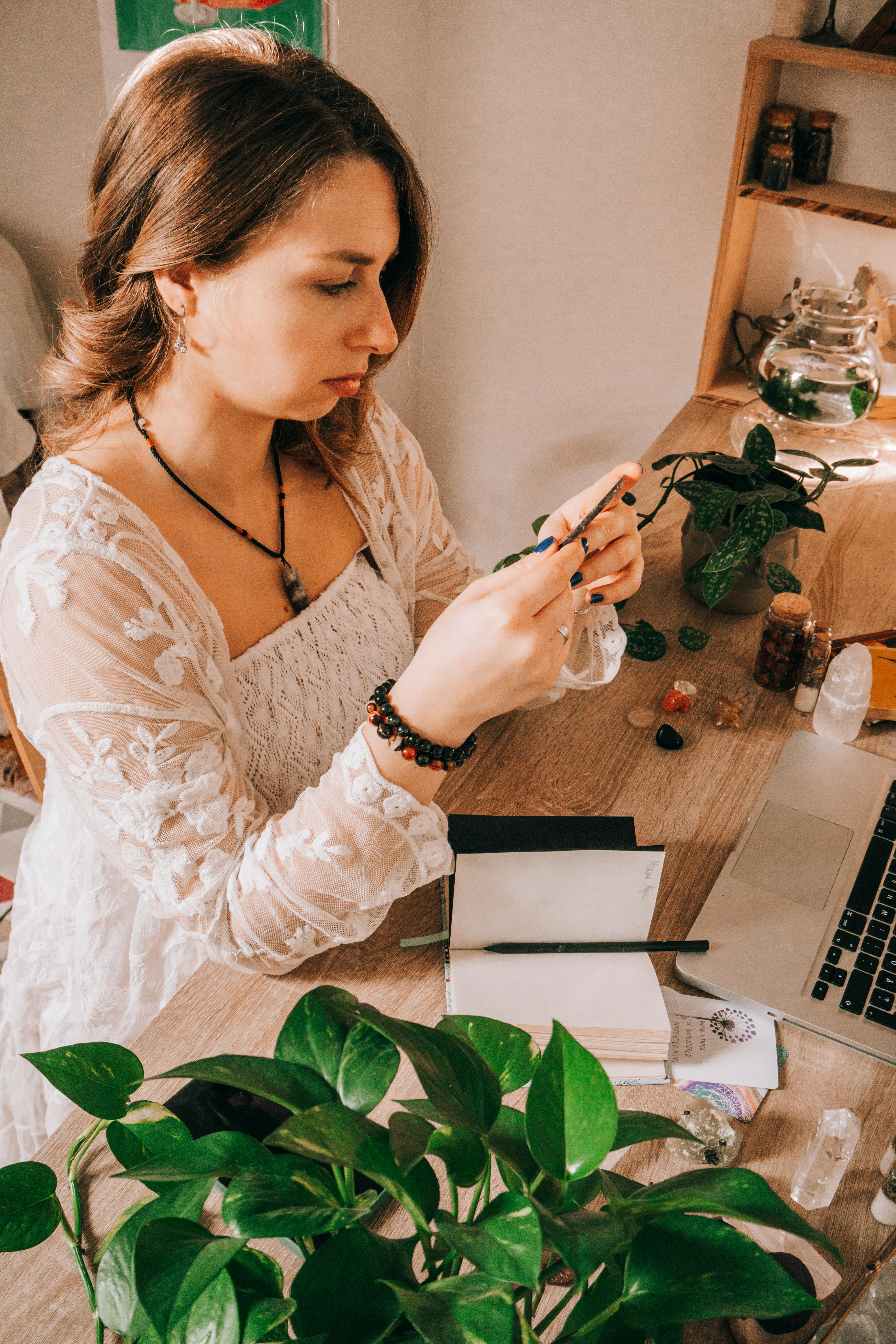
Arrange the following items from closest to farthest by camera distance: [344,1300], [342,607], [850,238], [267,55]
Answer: [344,1300]
[267,55]
[342,607]
[850,238]

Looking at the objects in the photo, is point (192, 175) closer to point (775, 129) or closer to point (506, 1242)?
point (506, 1242)

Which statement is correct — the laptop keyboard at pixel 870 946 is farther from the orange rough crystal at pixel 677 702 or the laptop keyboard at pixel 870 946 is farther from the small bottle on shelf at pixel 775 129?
the small bottle on shelf at pixel 775 129

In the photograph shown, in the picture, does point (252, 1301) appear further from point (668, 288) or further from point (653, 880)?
point (668, 288)

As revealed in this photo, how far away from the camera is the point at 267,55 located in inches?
37.1

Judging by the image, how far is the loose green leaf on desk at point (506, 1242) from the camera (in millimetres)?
337

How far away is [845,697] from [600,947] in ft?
1.60

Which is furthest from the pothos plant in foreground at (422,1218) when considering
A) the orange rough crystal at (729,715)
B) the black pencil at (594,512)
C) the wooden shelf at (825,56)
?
the wooden shelf at (825,56)

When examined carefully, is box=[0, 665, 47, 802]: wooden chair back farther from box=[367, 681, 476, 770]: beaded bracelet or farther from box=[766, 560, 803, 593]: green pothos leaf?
box=[766, 560, 803, 593]: green pothos leaf

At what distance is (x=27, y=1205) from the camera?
479 mm

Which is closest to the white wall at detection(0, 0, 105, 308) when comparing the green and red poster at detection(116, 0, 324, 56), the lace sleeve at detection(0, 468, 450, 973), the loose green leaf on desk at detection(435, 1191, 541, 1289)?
the green and red poster at detection(116, 0, 324, 56)

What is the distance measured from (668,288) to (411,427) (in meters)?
0.84

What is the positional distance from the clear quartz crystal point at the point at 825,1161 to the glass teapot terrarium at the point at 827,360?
4.65ft

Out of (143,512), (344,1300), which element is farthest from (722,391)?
(344,1300)

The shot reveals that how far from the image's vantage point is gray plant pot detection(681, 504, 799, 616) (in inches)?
53.9
